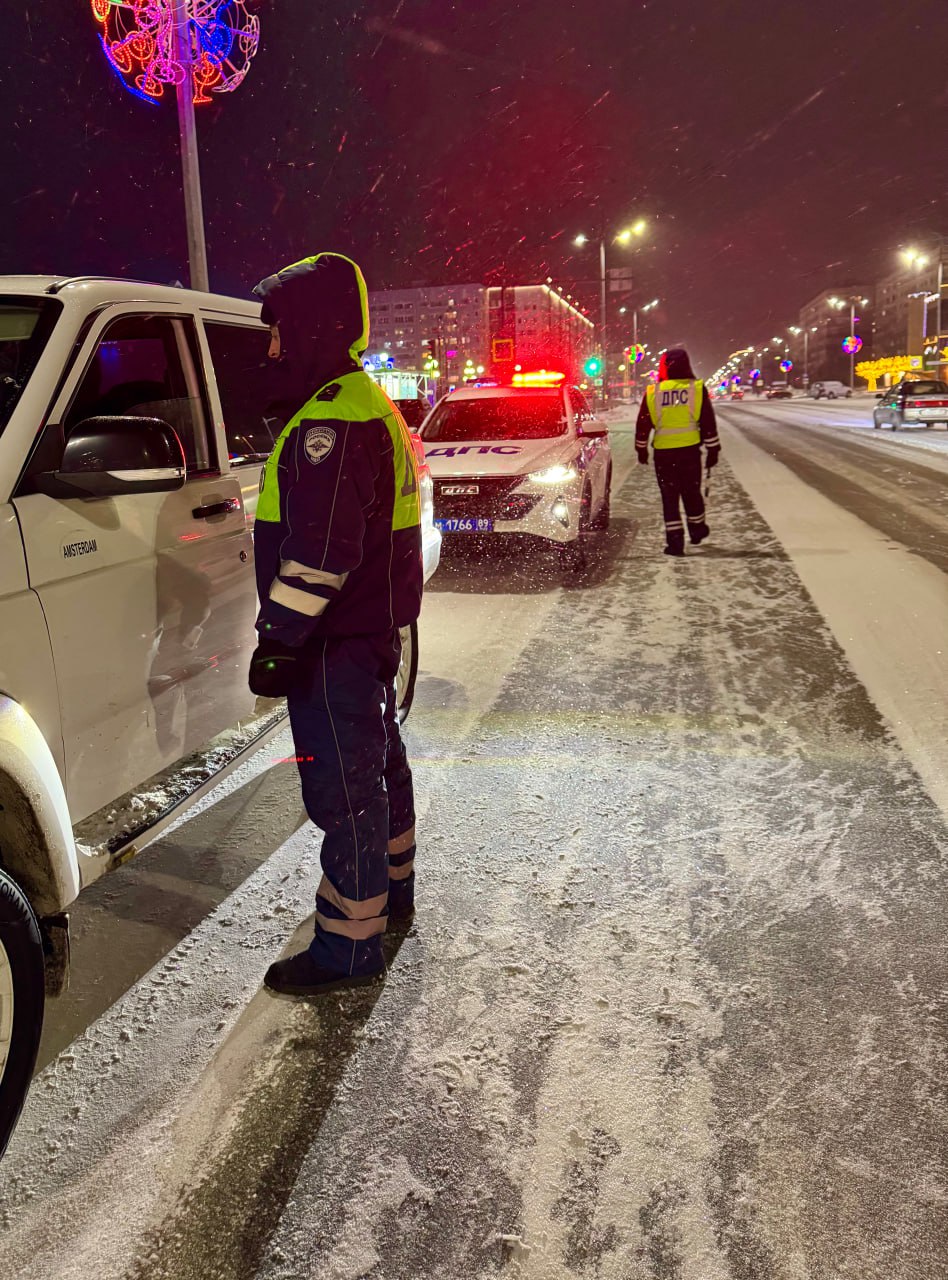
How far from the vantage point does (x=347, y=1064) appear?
242 centimetres

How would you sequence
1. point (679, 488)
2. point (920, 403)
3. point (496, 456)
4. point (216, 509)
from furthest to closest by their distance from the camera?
point (920, 403), point (679, 488), point (496, 456), point (216, 509)

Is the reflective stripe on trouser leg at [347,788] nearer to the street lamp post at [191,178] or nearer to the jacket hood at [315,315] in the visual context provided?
the jacket hood at [315,315]

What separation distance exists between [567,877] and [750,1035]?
97cm

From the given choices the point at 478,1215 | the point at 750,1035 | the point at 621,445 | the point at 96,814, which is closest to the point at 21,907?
the point at 96,814

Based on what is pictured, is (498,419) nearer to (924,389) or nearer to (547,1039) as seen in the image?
(547,1039)

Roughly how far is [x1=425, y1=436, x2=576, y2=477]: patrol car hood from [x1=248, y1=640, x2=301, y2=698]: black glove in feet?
20.4

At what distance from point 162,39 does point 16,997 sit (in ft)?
42.4

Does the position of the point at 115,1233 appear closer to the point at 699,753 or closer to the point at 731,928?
the point at 731,928

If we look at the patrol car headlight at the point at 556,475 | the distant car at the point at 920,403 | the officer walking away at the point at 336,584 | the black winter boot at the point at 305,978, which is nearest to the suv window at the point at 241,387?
the officer walking away at the point at 336,584

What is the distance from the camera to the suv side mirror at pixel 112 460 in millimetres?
2385

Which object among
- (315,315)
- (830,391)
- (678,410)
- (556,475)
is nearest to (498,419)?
(556,475)

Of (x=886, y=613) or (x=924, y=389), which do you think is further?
(x=924, y=389)

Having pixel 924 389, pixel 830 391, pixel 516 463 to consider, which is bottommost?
pixel 516 463

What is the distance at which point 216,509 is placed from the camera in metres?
3.25
